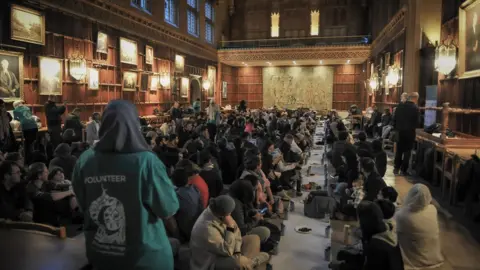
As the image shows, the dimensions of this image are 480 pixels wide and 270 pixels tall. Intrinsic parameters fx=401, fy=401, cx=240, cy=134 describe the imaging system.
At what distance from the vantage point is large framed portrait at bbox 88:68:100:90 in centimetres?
1230

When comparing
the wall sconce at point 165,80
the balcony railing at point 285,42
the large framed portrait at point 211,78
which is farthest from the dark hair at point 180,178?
the balcony railing at point 285,42

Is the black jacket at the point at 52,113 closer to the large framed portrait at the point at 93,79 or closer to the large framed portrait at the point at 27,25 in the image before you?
the large framed portrait at the point at 27,25

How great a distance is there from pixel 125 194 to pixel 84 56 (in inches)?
437

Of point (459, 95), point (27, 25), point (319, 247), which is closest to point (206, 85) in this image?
point (27, 25)

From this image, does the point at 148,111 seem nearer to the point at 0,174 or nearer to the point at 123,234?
the point at 0,174

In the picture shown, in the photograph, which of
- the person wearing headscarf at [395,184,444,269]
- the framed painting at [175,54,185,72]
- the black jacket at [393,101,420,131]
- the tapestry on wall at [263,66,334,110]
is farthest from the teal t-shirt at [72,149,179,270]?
the tapestry on wall at [263,66,334,110]

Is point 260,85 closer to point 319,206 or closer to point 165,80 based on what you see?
point 165,80

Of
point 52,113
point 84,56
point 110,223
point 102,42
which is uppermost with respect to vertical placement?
point 102,42

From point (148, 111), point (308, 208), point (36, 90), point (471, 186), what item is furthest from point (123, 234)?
point (148, 111)

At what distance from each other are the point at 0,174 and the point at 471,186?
610 centimetres

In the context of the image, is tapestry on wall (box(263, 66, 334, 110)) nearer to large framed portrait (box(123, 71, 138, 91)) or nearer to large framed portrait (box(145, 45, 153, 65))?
large framed portrait (box(145, 45, 153, 65))

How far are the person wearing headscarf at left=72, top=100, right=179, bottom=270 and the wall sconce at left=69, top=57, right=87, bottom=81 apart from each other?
402 inches

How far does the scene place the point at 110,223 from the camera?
2.14m

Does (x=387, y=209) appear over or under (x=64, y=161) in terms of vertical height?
under
